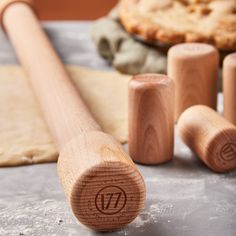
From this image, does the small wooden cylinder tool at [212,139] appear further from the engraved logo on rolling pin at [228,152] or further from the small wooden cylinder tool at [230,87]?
the small wooden cylinder tool at [230,87]

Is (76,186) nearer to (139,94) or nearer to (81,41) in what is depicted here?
(139,94)

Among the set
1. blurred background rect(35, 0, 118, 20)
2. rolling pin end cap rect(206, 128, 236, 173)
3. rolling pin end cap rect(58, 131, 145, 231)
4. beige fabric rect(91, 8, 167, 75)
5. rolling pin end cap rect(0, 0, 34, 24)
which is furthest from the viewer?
blurred background rect(35, 0, 118, 20)

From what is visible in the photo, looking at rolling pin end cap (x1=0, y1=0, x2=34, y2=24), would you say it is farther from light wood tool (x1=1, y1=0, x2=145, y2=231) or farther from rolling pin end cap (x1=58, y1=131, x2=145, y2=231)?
rolling pin end cap (x1=58, y1=131, x2=145, y2=231)

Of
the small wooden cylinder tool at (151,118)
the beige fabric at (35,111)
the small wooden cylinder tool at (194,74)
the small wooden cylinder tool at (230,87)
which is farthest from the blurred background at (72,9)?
the small wooden cylinder tool at (151,118)

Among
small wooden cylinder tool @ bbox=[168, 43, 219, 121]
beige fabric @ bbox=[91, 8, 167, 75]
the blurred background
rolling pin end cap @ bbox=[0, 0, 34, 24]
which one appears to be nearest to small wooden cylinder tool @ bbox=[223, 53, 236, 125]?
small wooden cylinder tool @ bbox=[168, 43, 219, 121]

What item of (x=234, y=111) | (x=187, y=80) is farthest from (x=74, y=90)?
(x=234, y=111)

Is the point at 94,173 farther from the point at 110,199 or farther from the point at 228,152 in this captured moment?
the point at 228,152
